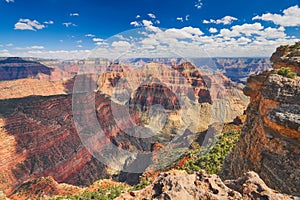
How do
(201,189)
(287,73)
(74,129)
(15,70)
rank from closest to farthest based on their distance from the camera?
(201,189) → (287,73) → (74,129) → (15,70)

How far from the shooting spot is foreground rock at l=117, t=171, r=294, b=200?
7.61m

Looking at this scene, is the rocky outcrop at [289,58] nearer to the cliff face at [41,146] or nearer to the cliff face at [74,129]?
the cliff face at [74,129]

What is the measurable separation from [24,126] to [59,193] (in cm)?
2094

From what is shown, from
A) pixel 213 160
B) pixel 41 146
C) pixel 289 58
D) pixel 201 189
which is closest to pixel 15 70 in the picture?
pixel 41 146

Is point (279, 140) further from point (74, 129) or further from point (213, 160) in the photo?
point (74, 129)

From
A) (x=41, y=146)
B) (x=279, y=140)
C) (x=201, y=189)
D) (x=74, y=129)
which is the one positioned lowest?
(x=41, y=146)

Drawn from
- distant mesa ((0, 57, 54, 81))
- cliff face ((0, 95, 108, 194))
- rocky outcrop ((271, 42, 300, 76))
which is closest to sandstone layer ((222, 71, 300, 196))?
rocky outcrop ((271, 42, 300, 76))

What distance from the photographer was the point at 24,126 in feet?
154

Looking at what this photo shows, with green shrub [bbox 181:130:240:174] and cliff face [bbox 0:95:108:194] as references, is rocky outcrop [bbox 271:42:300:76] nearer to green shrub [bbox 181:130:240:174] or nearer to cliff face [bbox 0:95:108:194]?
green shrub [bbox 181:130:240:174]

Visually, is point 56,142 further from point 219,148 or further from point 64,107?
point 219,148

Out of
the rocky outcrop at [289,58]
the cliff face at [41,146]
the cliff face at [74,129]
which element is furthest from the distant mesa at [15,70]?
the rocky outcrop at [289,58]

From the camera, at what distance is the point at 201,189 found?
26.2 ft

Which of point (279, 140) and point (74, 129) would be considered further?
point (74, 129)

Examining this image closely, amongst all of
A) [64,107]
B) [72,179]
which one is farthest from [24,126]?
[72,179]
